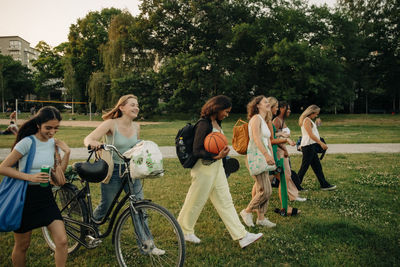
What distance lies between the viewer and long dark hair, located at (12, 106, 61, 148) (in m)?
2.99

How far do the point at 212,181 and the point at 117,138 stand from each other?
1.32 metres

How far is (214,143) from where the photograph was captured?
3.91 metres

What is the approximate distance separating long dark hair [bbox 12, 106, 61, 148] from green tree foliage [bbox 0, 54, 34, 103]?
72125 mm

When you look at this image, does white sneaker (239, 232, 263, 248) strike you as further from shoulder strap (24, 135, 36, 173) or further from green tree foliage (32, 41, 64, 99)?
green tree foliage (32, 41, 64, 99)

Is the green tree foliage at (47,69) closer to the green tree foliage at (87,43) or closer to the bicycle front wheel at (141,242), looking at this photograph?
the green tree foliage at (87,43)

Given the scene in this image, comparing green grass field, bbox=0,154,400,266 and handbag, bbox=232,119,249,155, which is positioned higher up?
handbag, bbox=232,119,249,155

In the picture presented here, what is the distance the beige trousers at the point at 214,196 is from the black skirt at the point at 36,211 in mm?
1732

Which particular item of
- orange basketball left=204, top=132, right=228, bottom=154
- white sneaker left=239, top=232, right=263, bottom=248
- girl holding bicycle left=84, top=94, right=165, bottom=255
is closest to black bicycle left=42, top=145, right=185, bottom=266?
girl holding bicycle left=84, top=94, right=165, bottom=255

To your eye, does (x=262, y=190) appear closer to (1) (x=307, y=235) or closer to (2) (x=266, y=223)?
(2) (x=266, y=223)

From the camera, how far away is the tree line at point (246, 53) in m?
36.0

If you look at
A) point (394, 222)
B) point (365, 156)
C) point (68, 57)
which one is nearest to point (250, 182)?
point (394, 222)

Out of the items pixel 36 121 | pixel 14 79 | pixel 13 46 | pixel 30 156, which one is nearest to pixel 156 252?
pixel 30 156

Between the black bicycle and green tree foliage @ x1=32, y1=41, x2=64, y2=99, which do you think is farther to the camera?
green tree foliage @ x1=32, y1=41, x2=64, y2=99

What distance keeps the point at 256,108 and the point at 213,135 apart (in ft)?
4.18
